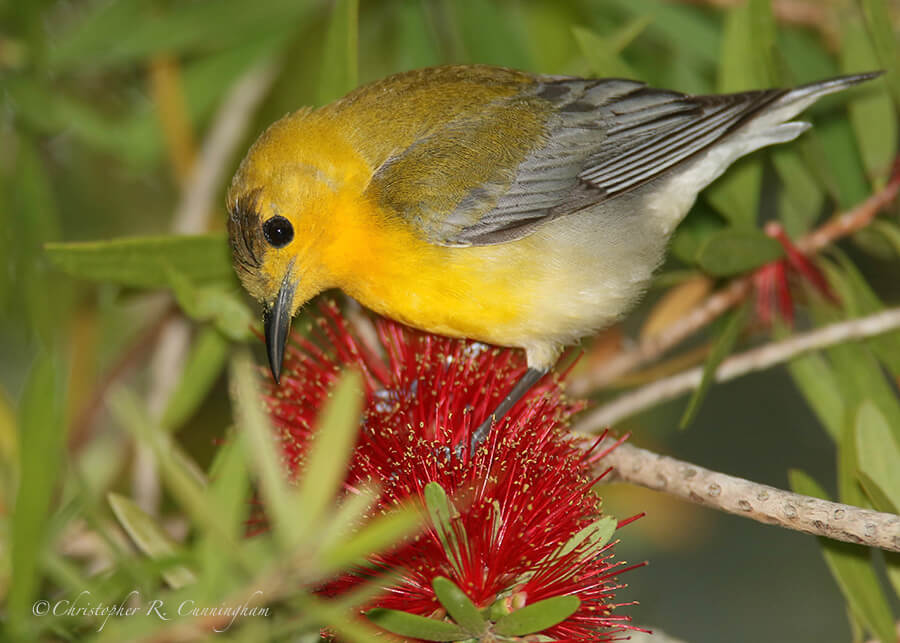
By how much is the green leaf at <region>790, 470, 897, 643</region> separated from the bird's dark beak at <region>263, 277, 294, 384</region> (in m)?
1.67

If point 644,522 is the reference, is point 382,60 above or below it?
above

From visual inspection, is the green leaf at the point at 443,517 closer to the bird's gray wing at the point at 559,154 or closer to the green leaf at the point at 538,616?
the green leaf at the point at 538,616

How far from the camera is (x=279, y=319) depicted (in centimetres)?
313

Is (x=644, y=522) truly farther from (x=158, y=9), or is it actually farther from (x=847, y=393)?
(x=158, y=9)

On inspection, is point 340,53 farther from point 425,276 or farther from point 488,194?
point 425,276

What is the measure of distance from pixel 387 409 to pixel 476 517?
0.67 m

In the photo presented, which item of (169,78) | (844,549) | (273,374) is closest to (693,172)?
(844,549)

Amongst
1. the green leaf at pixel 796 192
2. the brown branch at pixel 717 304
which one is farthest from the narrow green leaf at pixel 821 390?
the green leaf at pixel 796 192

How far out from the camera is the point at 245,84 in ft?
14.2

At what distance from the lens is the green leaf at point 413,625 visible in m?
1.93

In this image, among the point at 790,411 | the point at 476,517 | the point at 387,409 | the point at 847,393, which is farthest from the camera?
the point at 790,411

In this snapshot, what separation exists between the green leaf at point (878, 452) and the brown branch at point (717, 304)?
0.83 metres

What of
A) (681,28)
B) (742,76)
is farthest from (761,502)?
(681,28)

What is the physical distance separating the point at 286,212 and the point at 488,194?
2.38 ft
